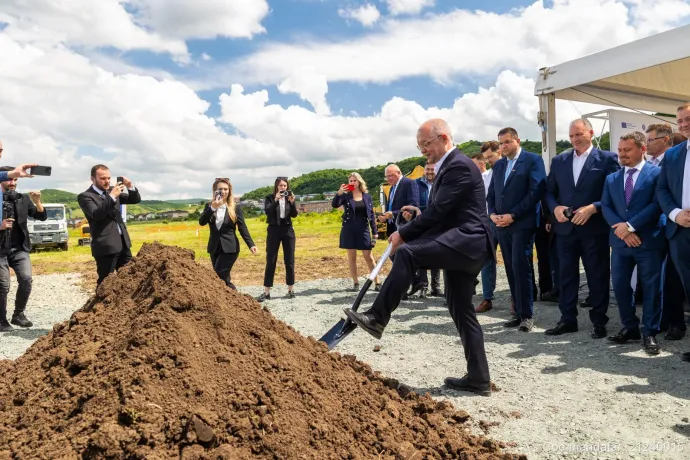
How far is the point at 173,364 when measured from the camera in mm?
2932

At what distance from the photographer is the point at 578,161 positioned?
5711 mm

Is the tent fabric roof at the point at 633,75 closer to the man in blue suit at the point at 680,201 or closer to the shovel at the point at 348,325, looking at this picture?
the man in blue suit at the point at 680,201

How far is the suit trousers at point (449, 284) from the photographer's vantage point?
3596 millimetres

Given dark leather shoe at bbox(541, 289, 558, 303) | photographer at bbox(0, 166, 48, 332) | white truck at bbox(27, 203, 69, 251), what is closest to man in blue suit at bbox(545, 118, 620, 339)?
dark leather shoe at bbox(541, 289, 558, 303)

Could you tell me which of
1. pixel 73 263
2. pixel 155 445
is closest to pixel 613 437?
pixel 155 445

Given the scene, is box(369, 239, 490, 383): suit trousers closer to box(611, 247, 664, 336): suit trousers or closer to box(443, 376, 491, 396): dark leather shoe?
box(443, 376, 491, 396): dark leather shoe

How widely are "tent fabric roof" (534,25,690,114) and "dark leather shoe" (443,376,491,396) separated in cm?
476

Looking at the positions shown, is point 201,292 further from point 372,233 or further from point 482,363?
point 372,233

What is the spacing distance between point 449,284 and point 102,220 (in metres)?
4.50

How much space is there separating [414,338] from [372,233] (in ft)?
10.6

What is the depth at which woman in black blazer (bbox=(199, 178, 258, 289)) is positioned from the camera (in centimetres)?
755

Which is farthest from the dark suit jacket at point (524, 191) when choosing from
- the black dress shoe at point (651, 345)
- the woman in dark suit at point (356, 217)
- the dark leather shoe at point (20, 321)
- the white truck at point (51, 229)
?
the white truck at point (51, 229)

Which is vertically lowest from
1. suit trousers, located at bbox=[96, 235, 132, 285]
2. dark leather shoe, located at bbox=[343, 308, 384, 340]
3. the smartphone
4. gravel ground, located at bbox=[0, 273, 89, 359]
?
gravel ground, located at bbox=[0, 273, 89, 359]

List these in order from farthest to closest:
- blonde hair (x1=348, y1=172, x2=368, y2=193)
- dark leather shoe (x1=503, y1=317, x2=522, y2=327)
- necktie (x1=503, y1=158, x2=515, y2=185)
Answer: blonde hair (x1=348, y1=172, x2=368, y2=193), necktie (x1=503, y1=158, x2=515, y2=185), dark leather shoe (x1=503, y1=317, x2=522, y2=327)
